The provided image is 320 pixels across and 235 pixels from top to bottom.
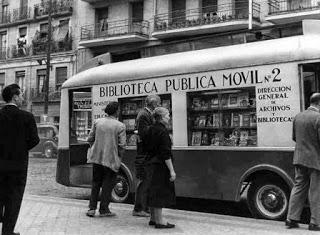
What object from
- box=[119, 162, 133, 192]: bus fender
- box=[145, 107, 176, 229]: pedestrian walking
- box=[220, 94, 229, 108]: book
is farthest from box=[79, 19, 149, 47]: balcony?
box=[145, 107, 176, 229]: pedestrian walking

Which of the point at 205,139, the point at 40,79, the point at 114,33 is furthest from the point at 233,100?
the point at 40,79

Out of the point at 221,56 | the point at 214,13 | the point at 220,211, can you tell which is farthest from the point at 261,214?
the point at 214,13

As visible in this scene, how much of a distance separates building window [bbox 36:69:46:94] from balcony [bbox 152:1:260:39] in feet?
38.4

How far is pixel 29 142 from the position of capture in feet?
20.1

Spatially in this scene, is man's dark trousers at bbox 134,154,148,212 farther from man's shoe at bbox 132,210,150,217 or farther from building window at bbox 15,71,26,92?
building window at bbox 15,71,26,92

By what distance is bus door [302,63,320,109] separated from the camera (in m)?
7.48

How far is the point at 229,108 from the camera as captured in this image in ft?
27.5

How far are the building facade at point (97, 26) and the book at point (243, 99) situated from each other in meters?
18.1

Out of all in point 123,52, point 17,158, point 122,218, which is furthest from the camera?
point 123,52

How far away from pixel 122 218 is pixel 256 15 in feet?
78.1

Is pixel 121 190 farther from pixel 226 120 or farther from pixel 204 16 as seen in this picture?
pixel 204 16

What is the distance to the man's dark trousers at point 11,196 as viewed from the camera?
593 cm

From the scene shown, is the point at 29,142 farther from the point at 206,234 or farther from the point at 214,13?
the point at 214,13

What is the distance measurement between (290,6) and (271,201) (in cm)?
2280
